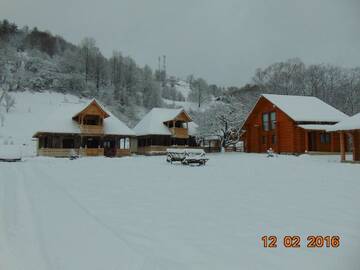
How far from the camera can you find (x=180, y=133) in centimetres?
4166

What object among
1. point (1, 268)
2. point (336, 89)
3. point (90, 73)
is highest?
point (90, 73)

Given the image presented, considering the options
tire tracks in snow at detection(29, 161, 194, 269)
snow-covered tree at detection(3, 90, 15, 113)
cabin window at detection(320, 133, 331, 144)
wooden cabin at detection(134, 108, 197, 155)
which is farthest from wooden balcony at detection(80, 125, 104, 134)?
Answer: snow-covered tree at detection(3, 90, 15, 113)

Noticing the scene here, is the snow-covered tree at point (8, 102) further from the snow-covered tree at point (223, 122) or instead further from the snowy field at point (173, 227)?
the snowy field at point (173, 227)

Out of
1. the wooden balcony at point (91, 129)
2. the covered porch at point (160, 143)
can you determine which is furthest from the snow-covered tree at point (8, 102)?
the wooden balcony at point (91, 129)

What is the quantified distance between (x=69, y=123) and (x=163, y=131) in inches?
464

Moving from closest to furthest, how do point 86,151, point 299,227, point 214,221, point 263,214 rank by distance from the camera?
point 299,227
point 214,221
point 263,214
point 86,151

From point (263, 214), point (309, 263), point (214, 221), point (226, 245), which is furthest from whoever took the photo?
point (263, 214)

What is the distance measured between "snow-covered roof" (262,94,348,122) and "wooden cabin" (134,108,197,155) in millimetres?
11617

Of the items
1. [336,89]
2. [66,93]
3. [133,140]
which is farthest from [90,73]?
[336,89]

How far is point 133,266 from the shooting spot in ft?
13.1

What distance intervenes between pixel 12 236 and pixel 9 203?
2993 mm

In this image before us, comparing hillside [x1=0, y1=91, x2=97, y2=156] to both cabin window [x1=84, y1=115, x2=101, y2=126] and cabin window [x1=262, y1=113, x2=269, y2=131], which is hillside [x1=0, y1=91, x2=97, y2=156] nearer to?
cabin window [x1=84, y1=115, x2=101, y2=126]

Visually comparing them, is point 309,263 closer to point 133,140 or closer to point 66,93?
point 133,140
